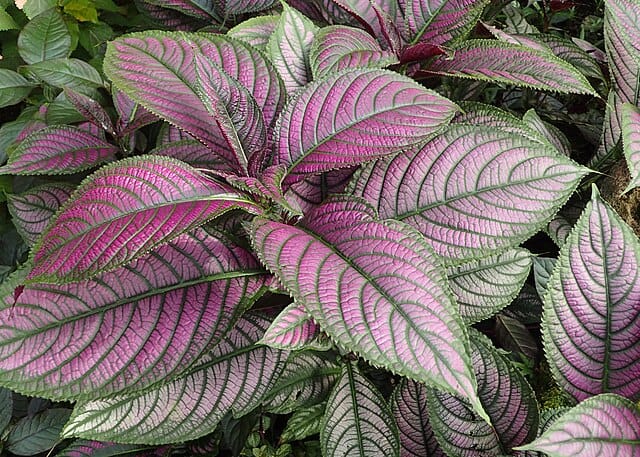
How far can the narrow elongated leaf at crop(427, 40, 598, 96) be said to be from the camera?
0.97 m

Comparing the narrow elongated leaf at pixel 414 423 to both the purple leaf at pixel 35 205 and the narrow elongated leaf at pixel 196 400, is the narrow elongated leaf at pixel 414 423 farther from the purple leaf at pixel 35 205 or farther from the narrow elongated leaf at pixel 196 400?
the purple leaf at pixel 35 205

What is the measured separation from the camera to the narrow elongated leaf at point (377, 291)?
0.61m

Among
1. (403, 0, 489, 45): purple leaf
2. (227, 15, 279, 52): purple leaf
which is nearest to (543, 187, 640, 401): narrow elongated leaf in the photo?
(403, 0, 489, 45): purple leaf

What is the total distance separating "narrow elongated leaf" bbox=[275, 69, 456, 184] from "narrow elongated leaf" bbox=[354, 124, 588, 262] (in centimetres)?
9

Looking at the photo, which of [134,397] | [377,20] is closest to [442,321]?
[134,397]

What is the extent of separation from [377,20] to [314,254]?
0.57 m

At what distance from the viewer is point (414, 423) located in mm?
1033

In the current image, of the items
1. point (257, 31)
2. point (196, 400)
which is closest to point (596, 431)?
point (196, 400)

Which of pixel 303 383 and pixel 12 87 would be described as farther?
pixel 12 87

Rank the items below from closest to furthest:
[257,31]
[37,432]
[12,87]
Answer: [257,31] → [37,432] → [12,87]

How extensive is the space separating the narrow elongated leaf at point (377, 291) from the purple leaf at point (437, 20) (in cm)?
44

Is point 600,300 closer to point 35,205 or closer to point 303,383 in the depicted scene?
point 303,383

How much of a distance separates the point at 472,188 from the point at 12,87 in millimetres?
1256

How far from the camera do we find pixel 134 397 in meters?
0.90
